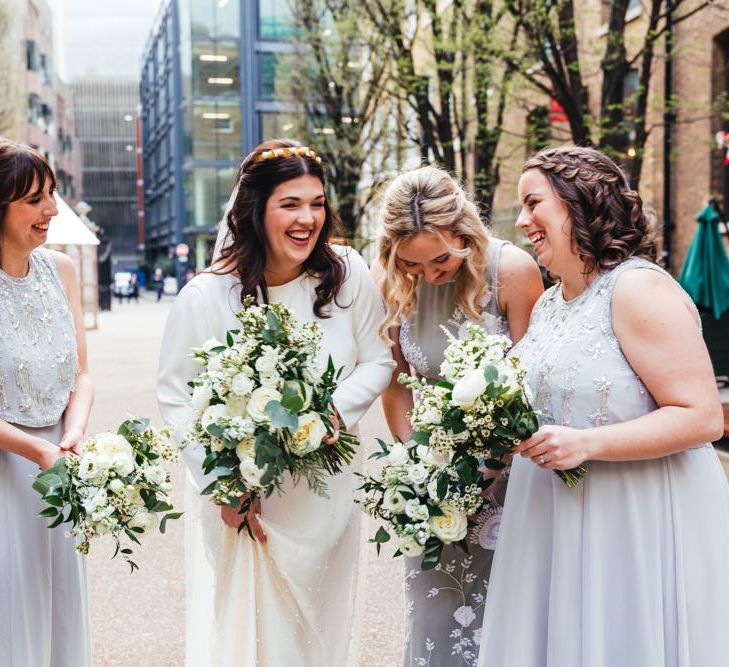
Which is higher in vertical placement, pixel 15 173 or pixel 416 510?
pixel 15 173

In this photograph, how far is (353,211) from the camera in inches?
961

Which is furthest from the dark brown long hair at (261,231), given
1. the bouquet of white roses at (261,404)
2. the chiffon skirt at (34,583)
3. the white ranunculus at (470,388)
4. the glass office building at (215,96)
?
the glass office building at (215,96)

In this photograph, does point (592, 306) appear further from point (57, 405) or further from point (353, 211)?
point (353, 211)

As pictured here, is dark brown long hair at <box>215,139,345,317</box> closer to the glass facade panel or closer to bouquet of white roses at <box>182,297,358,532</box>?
bouquet of white roses at <box>182,297,358,532</box>

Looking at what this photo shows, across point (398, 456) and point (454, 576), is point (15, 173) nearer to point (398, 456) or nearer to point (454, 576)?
point (398, 456)

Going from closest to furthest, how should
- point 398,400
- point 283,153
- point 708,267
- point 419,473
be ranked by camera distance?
point 419,473, point 283,153, point 398,400, point 708,267

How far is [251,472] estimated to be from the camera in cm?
269

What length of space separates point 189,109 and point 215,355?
54728 mm

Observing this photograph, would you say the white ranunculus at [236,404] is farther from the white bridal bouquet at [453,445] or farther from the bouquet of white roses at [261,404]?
the white bridal bouquet at [453,445]

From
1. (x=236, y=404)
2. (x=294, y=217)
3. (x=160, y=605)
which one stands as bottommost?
(x=160, y=605)

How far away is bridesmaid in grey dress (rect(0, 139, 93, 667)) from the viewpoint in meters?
3.00

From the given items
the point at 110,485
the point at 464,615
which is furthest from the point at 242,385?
the point at 464,615

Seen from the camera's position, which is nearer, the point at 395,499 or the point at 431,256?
the point at 395,499

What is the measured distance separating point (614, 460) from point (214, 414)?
1.14 metres
